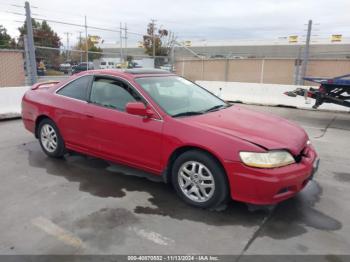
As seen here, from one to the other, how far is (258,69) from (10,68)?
33.5ft

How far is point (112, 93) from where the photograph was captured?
14.6 feet

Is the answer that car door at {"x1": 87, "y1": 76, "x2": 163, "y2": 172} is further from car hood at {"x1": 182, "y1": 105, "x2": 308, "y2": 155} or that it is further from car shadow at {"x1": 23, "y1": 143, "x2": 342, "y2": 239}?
car hood at {"x1": 182, "y1": 105, "x2": 308, "y2": 155}

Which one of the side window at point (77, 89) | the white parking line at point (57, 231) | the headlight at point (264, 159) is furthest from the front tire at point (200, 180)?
the side window at point (77, 89)

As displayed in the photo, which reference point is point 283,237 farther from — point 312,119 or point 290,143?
point 312,119

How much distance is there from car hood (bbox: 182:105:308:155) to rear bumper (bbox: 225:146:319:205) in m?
0.25

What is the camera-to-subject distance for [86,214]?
3.49 metres

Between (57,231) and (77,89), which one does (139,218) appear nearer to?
(57,231)

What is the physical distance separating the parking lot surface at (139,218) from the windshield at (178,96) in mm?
1069

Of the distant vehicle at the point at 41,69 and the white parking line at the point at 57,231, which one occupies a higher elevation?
the distant vehicle at the point at 41,69

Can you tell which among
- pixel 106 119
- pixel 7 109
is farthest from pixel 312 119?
pixel 7 109

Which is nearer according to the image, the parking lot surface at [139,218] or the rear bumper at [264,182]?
the parking lot surface at [139,218]

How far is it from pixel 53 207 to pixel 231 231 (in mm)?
1996

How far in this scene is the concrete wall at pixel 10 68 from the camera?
11.6 meters

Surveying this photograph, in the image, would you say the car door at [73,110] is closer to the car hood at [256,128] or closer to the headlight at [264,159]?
the car hood at [256,128]
